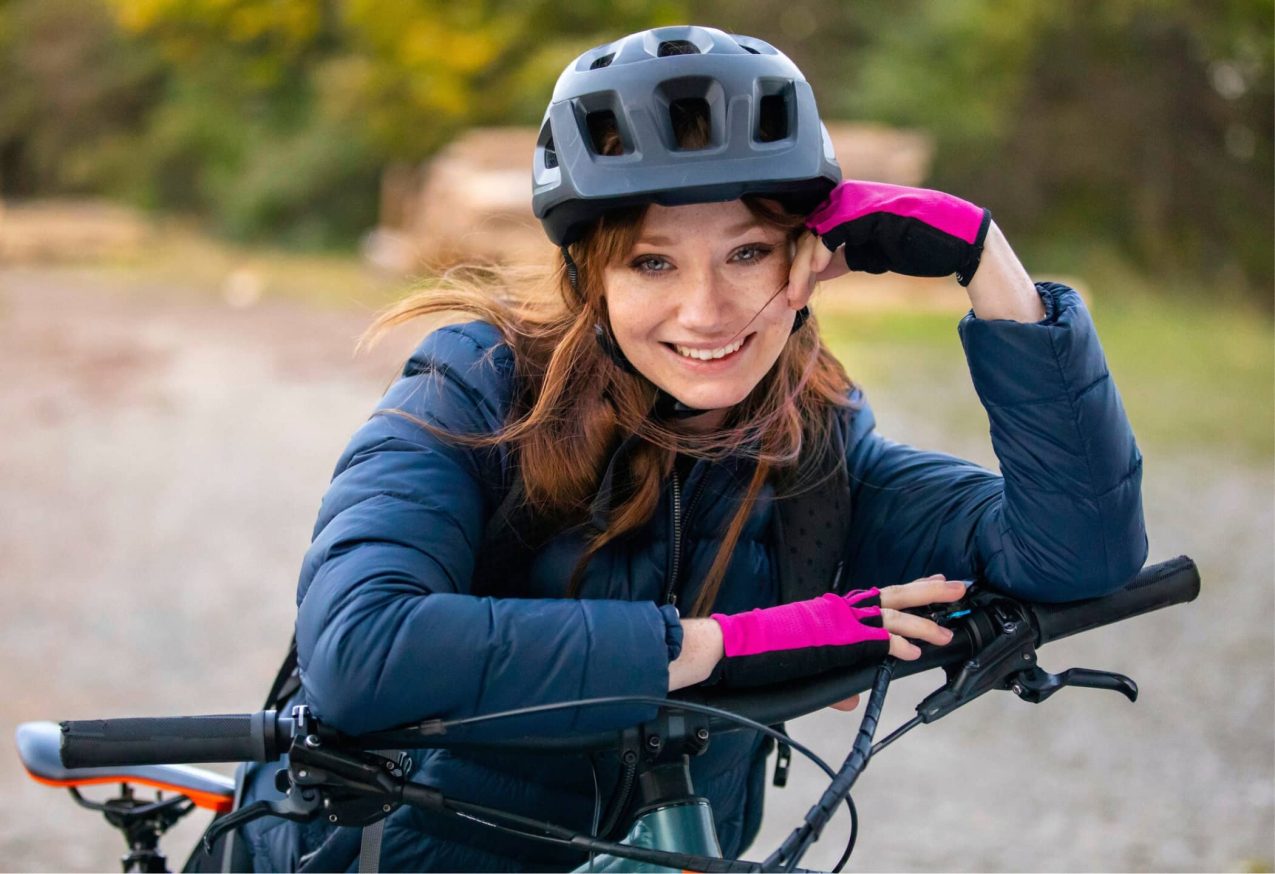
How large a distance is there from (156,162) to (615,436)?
73.9ft

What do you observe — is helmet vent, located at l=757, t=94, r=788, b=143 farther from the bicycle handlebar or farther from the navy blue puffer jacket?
the bicycle handlebar

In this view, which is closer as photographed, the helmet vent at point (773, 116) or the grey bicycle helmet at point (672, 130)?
the grey bicycle helmet at point (672, 130)

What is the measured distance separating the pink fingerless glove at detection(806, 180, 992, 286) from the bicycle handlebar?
533 mm

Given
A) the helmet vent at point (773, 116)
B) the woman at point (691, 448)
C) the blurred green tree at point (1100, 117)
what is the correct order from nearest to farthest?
the woman at point (691, 448)
the helmet vent at point (773, 116)
the blurred green tree at point (1100, 117)

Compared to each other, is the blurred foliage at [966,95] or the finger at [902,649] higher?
the blurred foliage at [966,95]

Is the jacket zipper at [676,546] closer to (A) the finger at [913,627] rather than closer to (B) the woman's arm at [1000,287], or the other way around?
(A) the finger at [913,627]

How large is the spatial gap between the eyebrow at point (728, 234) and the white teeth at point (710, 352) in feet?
0.57

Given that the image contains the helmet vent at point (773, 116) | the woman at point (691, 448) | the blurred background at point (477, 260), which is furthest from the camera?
the blurred background at point (477, 260)

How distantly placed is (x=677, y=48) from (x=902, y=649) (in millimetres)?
1049

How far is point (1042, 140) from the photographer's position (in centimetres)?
1864

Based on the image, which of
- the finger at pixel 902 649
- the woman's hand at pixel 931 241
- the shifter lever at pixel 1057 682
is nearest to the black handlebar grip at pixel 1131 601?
the shifter lever at pixel 1057 682

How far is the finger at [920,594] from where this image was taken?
2189 mm

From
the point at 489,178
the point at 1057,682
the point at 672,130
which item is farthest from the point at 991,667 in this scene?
the point at 489,178

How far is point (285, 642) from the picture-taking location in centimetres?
659
